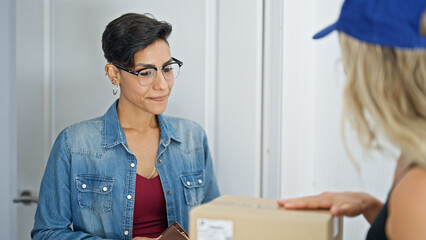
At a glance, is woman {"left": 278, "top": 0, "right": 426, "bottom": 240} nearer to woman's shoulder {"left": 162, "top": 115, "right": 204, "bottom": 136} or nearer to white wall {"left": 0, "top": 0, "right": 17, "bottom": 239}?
woman's shoulder {"left": 162, "top": 115, "right": 204, "bottom": 136}

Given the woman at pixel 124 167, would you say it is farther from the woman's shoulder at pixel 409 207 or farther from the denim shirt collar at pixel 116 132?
the woman's shoulder at pixel 409 207

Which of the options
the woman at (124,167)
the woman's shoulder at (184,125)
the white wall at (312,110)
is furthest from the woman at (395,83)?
the woman's shoulder at (184,125)

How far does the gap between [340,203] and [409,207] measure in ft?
0.83

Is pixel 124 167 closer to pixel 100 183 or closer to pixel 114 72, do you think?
pixel 100 183

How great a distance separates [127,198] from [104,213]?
3.5 inches

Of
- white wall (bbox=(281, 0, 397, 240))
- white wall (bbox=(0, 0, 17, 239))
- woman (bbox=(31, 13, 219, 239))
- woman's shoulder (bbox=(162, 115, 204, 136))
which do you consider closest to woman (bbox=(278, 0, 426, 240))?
white wall (bbox=(281, 0, 397, 240))

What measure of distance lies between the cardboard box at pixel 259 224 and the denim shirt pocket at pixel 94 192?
2.31 ft

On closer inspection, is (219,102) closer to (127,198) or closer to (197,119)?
(197,119)

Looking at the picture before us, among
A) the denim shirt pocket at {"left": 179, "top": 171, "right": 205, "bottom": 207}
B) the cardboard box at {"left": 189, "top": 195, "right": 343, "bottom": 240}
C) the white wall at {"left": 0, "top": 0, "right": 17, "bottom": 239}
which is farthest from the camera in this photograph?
the white wall at {"left": 0, "top": 0, "right": 17, "bottom": 239}

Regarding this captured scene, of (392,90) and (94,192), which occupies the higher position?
(392,90)

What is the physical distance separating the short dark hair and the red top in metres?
0.39

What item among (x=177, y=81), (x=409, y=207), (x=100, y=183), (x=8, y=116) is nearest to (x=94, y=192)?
(x=100, y=183)

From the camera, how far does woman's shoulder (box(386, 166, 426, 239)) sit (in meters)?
0.66

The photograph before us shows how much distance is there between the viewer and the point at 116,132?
1549 millimetres
